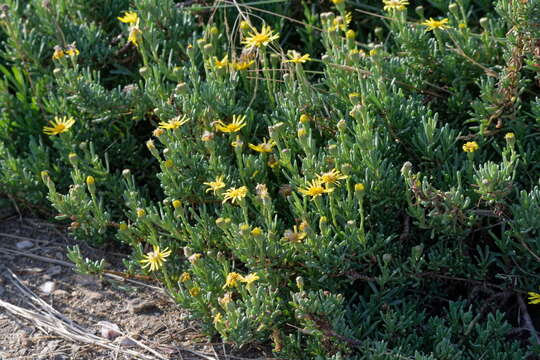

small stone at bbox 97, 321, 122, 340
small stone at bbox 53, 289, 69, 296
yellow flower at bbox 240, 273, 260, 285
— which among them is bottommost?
small stone at bbox 53, 289, 69, 296

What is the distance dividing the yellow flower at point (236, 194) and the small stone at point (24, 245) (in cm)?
115

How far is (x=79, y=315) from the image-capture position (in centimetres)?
329

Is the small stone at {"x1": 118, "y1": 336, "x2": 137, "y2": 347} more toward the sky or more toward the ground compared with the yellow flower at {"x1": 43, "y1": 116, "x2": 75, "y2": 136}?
more toward the ground

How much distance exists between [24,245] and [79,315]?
22.9 inches

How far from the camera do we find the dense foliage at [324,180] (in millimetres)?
2836

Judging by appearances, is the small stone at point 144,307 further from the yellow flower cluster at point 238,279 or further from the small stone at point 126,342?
the yellow flower cluster at point 238,279

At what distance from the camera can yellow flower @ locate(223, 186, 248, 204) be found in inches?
116

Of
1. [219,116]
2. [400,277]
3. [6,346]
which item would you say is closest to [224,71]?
[219,116]

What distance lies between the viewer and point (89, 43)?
13.1 ft

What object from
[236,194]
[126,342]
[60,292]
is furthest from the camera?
[60,292]

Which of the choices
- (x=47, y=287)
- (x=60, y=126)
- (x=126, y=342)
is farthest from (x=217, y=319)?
(x=60, y=126)

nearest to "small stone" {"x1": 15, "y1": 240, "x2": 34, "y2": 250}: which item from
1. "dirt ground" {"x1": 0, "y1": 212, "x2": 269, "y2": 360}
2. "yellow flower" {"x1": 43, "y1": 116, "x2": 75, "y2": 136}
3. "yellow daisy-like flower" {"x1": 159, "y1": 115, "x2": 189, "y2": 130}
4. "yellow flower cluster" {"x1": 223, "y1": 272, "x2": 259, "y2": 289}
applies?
"dirt ground" {"x1": 0, "y1": 212, "x2": 269, "y2": 360}

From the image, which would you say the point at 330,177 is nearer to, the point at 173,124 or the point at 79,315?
the point at 173,124

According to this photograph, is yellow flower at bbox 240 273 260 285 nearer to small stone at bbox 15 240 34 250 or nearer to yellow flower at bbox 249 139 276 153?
yellow flower at bbox 249 139 276 153
